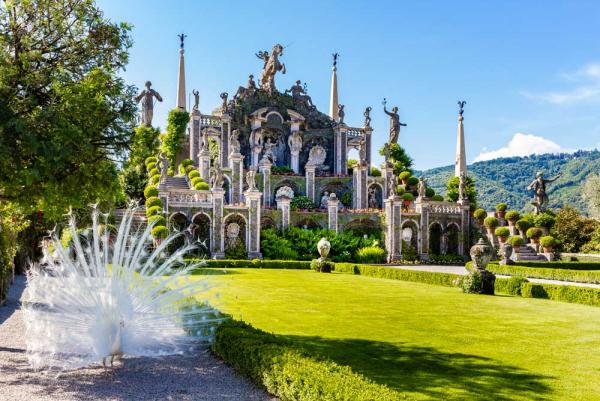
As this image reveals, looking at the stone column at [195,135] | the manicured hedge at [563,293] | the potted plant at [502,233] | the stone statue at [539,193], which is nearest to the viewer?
the manicured hedge at [563,293]

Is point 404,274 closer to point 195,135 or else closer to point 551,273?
point 551,273

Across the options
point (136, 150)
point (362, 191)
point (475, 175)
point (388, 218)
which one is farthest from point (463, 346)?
point (475, 175)

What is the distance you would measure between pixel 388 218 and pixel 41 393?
35.0 m

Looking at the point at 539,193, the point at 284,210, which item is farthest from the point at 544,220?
the point at 284,210

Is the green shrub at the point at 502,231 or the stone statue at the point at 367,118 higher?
the stone statue at the point at 367,118

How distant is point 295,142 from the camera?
54188 mm

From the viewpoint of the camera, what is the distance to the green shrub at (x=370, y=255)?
40.0 metres

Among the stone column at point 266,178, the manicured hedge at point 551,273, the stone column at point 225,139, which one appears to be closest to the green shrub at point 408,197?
the stone column at point 266,178

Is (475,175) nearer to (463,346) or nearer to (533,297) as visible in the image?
(533,297)

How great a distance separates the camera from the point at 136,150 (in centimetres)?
1142

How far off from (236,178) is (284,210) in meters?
6.07

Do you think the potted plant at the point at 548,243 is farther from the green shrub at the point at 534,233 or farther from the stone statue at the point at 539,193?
the stone statue at the point at 539,193

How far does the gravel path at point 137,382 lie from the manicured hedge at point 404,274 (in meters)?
15.0

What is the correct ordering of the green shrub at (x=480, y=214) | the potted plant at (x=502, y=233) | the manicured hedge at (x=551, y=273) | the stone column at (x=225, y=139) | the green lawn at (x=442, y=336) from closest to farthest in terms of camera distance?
the green lawn at (x=442, y=336), the manicured hedge at (x=551, y=273), the potted plant at (x=502, y=233), the green shrub at (x=480, y=214), the stone column at (x=225, y=139)
